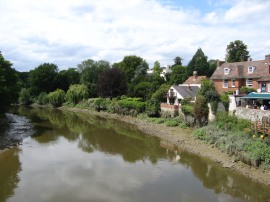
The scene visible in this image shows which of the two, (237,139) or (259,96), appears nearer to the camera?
(237,139)

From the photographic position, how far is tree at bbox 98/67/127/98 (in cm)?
5847

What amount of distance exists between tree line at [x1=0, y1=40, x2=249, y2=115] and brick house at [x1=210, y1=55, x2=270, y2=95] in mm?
9791

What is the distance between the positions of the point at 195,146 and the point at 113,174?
10.5 meters

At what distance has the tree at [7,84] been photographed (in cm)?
3897

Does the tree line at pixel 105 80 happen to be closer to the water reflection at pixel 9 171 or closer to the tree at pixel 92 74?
the tree at pixel 92 74

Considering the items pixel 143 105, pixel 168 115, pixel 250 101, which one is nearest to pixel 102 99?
pixel 143 105

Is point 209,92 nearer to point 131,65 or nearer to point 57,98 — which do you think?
point 131,65

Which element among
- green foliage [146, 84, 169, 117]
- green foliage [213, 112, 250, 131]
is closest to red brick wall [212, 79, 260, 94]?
green foliage [213, 112, 250, 131]

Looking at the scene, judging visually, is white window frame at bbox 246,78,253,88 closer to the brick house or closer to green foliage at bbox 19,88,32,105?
the brick house

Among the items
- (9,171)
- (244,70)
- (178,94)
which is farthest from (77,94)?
(9,171)

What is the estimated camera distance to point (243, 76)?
39.8 meters

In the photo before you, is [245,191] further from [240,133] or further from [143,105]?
[143,105]

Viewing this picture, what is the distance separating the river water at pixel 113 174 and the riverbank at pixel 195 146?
28.4 inches

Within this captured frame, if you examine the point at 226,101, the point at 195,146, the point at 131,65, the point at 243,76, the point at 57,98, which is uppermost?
the point at 131,65
